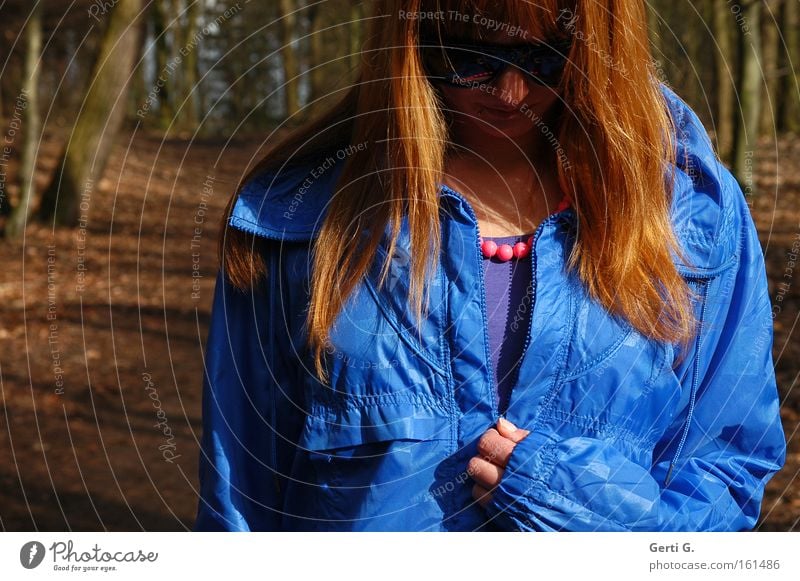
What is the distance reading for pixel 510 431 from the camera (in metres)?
1.53

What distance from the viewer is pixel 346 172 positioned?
1681mm

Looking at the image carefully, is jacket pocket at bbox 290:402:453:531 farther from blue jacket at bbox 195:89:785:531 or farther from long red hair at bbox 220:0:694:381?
long red hair at bbox 220:0:694:381

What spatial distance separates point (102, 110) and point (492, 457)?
29.3 feet

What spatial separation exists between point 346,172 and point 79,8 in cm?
1711

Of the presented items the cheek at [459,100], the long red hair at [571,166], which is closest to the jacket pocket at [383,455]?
the long red hair at [571,166]

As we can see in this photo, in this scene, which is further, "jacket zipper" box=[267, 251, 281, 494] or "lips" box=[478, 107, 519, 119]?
"jacket zipper" box=[267, 251, 281, 494]

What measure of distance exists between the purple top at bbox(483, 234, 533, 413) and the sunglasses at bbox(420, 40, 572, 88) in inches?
12.7

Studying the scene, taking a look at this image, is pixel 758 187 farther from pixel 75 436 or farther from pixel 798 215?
pixel 75 436

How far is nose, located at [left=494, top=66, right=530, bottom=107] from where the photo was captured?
156 cm

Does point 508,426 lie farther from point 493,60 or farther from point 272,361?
→ point 493,60
